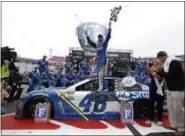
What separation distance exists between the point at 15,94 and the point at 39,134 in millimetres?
5973

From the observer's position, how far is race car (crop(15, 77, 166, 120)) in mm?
6863

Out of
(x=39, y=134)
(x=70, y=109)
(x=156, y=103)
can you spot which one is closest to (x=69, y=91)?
(x=70, y=109)

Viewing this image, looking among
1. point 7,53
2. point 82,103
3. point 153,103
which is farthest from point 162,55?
point 7,53

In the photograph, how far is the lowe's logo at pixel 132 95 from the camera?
695cm

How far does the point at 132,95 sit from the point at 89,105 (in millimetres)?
1119

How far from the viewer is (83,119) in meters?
6.89

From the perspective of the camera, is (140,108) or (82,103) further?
(140,108)

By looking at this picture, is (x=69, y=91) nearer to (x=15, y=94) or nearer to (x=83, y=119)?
(x=83, y=119)

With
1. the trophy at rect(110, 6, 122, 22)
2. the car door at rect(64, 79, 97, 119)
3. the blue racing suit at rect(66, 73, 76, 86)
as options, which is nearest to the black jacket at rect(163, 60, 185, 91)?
the car door at rect(64, 79, 97, 119)

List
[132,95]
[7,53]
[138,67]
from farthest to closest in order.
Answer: [138,67] < [7,53] < [132,95]

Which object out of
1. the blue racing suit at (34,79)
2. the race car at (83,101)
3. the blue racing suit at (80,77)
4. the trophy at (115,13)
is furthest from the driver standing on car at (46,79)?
the race car at (83,101)

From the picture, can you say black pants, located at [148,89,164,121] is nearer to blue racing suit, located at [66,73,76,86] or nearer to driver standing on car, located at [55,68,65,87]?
driver standing on car, located at [55,68,65,87]

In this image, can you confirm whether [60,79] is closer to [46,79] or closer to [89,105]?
[46,79]

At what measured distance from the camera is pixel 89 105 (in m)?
→ 6.88
